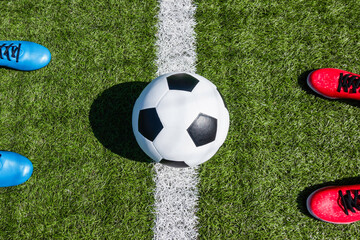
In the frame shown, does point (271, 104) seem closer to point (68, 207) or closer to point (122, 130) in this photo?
point (122, 130)

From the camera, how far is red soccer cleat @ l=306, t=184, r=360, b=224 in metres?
2.73

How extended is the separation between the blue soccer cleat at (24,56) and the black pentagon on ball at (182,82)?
1.82 m

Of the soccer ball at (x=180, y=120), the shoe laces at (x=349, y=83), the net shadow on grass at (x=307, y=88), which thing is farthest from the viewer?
the net shadow on grass at (x=307, y=88)

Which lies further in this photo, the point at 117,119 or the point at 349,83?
the point at 117,119

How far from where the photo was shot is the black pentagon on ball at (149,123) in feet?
7.52

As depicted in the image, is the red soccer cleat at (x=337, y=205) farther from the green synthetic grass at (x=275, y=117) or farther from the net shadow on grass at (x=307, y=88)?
the net shadow on grass at (x=307, y=88)

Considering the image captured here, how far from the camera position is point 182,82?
2391mm

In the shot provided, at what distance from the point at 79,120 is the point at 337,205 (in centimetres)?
297

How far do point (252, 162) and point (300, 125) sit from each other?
72cm

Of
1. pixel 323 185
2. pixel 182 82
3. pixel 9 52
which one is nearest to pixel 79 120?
pixel 9 52

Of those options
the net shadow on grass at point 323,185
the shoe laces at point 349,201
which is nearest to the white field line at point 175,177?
the net shadow on grass at point 323,185

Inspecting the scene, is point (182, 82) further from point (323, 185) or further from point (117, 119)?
point (323, 185)

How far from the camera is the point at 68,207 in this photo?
2.93 metres

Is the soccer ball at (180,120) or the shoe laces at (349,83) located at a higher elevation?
the soccer ball at (180,120)
